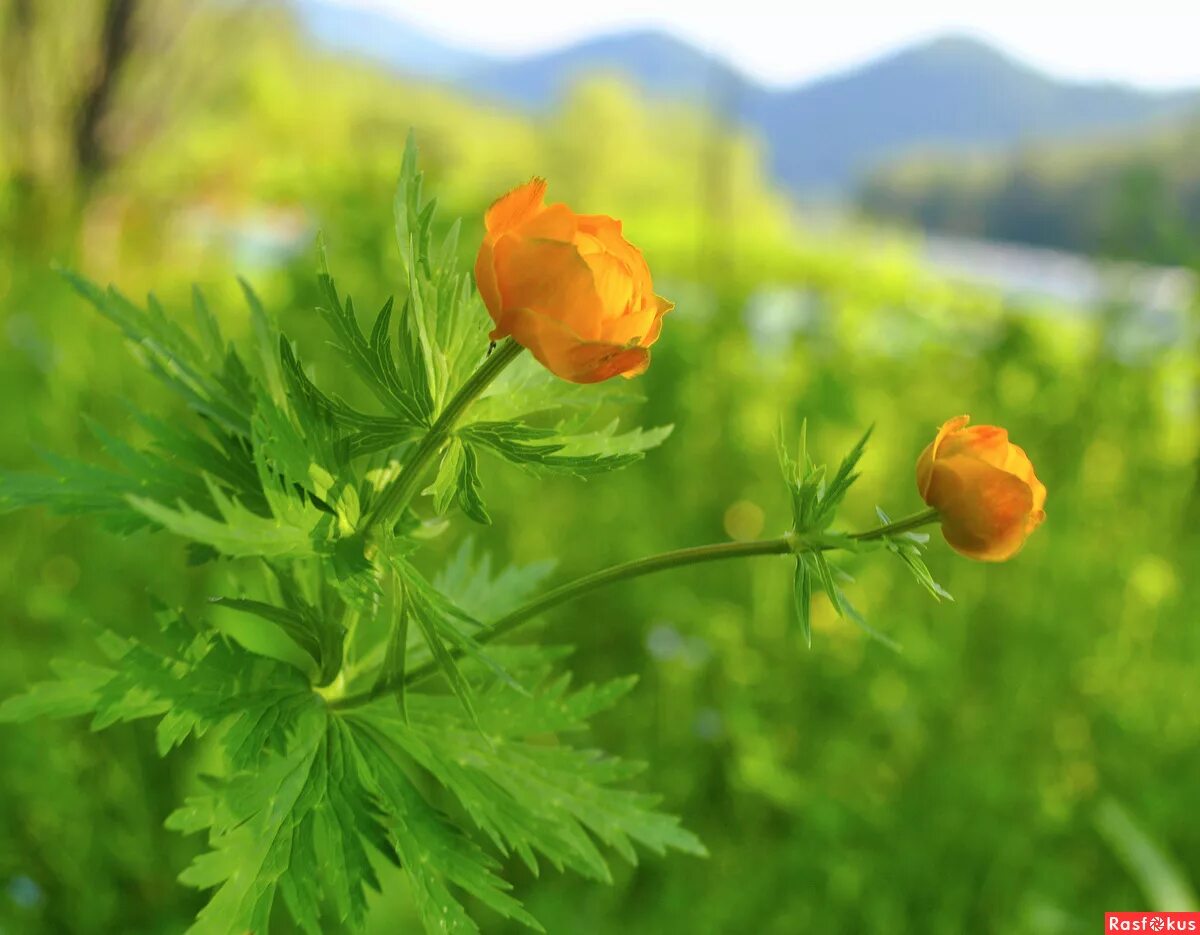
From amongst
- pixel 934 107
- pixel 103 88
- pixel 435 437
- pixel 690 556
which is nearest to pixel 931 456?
pixel 690 556

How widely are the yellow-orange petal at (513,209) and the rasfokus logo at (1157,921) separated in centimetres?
116

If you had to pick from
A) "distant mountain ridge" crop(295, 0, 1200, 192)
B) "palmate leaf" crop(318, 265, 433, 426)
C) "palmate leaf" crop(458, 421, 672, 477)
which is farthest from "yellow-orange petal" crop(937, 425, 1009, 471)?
"distant mountain ridge" crop(295, 0, 1200, 192)

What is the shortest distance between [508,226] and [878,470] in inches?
81.7

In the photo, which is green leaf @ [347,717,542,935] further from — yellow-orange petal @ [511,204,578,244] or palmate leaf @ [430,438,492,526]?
yellow-orange petal @ [511,204,578,244]

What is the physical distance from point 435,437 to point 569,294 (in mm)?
108

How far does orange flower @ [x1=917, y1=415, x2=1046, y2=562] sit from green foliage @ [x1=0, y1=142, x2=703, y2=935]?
0.14 m

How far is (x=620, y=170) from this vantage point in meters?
24.7

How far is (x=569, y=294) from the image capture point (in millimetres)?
398

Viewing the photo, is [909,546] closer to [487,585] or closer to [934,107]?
[487,585]

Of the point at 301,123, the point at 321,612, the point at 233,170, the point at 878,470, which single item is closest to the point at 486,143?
the point at 301,123

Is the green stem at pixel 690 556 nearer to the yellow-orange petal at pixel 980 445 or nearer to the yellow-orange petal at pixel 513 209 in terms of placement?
the yellow-orange petal at pixel 980 445

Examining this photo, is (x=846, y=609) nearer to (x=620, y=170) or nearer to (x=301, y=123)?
(x=301, y=123)

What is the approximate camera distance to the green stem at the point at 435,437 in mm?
438

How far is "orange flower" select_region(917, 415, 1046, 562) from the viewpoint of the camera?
0.45 metres
